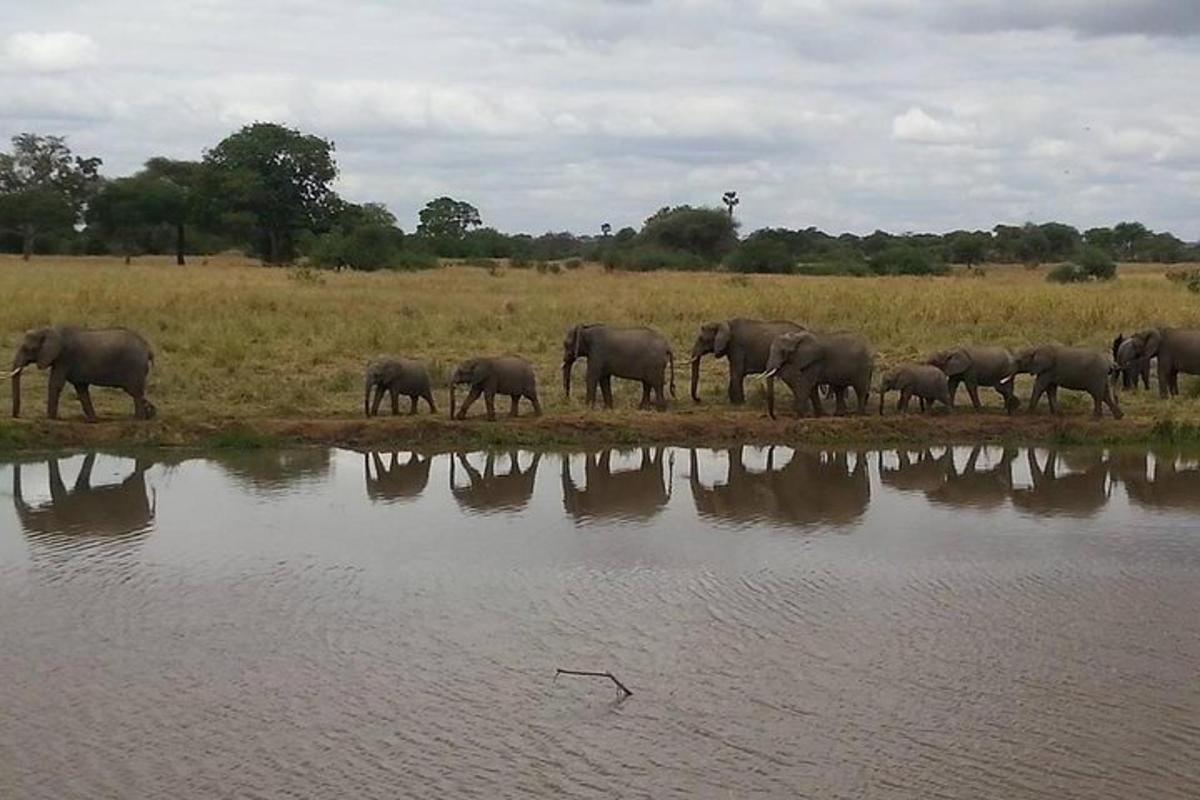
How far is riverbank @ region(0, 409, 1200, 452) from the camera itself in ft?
50.3

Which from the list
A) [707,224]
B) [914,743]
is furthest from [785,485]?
[707,224]

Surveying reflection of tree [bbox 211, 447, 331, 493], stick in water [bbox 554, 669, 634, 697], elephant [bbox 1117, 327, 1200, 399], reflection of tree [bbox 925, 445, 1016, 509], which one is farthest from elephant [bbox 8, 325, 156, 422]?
elephant [bbox 1117, 327, 1200, 399]

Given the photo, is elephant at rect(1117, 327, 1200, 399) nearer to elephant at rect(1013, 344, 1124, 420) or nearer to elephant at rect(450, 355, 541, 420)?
elephant at rect(1013, 344, 1124, 420)

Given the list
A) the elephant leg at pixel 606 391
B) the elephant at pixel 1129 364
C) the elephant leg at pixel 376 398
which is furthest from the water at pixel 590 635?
the elephant at pixel 1129 364

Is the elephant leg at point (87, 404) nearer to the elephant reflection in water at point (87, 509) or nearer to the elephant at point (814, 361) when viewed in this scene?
the elephant reflection in water at point (87, 509)

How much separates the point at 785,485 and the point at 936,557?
9.96ft

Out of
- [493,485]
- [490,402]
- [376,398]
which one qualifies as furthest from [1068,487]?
[376,398]

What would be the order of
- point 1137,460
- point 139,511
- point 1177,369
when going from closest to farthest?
point 139,511 → point 1137,460 → point 1177,369

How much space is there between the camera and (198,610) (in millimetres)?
9336

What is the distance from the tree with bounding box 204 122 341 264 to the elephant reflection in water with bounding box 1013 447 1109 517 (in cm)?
4806

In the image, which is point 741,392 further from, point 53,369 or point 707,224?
point 707,224

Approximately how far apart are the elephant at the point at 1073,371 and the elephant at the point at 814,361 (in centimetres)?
197

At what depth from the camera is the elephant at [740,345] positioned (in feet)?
60.2

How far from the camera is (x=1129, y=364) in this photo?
1992 cm
